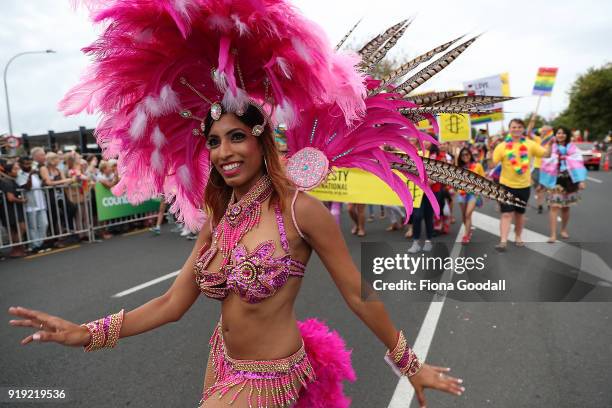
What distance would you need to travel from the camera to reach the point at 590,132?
167 ft

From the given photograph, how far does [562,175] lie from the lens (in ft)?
24.1

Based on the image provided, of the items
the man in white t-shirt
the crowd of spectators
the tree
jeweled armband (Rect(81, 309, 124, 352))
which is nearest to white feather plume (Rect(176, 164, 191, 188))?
jeweled armband (Rect(81, 309, 124, 352))

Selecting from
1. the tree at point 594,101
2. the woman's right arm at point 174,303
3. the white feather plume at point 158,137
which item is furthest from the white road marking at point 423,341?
the tree at point 594,101

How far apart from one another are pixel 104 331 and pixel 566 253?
22.1 feet

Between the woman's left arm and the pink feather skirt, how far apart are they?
13.7 inches

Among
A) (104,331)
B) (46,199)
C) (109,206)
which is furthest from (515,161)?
(46,199)

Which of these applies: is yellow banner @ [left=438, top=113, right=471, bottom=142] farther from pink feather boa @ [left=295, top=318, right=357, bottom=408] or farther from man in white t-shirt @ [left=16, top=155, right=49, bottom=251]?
man in white t-shirt @ [left=16, top=155, right=49, bottom=251]

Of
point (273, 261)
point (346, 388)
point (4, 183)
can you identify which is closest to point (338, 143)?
point (273, 261)

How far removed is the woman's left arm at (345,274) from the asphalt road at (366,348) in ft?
4.22

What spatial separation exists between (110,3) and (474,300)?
15.5ft

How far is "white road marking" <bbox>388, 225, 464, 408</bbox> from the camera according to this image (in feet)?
9.48

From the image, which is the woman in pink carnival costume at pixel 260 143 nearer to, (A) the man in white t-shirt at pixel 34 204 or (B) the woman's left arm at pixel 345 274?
(B) the woman's left arm at pixel 345 274

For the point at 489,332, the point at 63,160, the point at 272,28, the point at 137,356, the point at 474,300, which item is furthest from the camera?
the point at 63,160

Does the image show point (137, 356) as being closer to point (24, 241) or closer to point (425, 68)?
point (425, 68)
